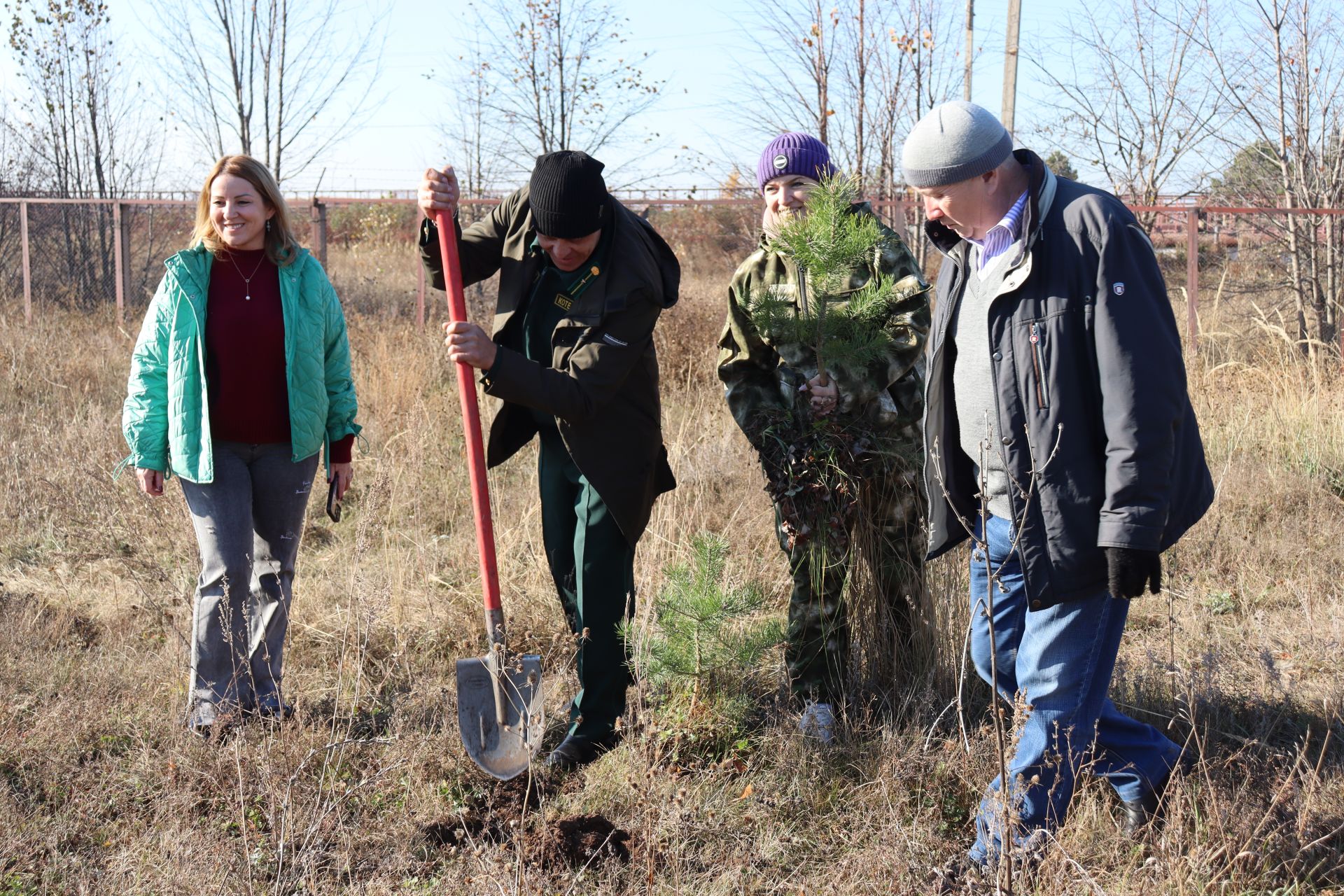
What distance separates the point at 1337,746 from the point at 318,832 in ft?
10.3

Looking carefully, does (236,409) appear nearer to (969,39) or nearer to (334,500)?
(334,500)

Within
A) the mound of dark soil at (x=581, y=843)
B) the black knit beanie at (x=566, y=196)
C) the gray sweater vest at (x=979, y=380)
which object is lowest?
the mound of dark soil at (x=581, y=843)

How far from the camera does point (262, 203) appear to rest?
11.5ft

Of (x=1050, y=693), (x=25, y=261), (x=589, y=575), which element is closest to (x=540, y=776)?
(x=589, y=575)

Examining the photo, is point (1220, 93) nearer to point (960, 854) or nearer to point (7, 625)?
point (960, 854)

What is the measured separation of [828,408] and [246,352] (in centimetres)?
192

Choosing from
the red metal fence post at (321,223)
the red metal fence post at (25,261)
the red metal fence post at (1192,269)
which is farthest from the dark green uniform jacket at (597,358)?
the red metal fence post at (25,261)

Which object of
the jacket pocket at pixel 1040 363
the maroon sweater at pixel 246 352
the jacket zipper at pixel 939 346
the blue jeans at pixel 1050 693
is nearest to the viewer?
the jacket pocket at pixel 1040 363

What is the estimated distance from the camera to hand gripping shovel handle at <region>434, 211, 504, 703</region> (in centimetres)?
322

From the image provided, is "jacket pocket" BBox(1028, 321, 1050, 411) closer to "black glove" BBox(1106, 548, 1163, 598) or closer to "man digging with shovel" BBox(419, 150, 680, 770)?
"black glove" BBox(1106, 548, 1163, 598)

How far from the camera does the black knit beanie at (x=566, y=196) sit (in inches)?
120

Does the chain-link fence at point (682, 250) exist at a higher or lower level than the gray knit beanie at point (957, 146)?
higher

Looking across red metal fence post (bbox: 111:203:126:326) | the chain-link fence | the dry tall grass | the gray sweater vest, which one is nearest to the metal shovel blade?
the dry tall grass

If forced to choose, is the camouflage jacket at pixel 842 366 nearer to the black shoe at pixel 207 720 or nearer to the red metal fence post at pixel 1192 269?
the black shoe at pixel 207 720
